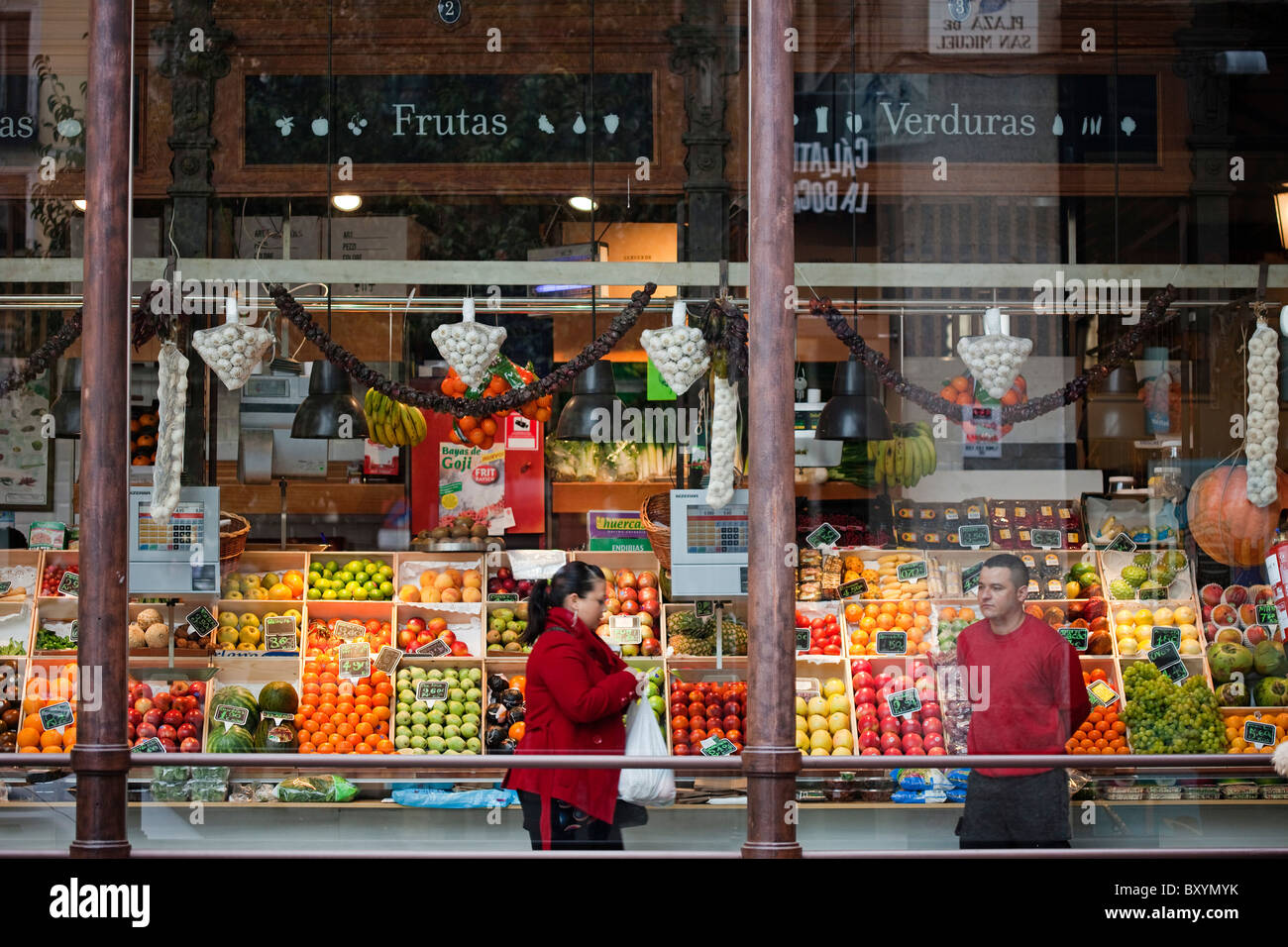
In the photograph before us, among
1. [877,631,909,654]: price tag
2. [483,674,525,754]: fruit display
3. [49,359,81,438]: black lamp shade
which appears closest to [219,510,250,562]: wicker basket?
[49,359,81,438]: black lamp shade

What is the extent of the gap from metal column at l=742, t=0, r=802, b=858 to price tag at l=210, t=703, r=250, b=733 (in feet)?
11.7

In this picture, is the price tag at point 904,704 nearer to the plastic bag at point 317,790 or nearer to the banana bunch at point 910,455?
the banana bunch at point 910,455

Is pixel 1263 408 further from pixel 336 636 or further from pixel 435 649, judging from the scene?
pixel 336 636

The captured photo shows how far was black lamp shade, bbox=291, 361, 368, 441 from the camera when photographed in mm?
7182

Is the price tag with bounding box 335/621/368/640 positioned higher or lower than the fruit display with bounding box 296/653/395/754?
higher

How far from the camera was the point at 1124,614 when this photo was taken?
25.2 ft

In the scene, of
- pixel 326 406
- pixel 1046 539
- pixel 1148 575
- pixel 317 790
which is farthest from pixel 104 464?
pixel 1148 575

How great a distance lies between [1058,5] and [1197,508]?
10.6ft

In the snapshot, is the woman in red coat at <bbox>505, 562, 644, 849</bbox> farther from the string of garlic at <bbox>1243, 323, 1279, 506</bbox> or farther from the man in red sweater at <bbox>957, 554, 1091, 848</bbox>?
the string of garlic at <bbox>1243, 323, 1279, 506</bbox>

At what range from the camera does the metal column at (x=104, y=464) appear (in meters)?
4.76

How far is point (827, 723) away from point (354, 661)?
8.42 ft

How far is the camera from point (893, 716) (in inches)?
285

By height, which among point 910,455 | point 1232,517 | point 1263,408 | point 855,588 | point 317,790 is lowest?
point 317,790
